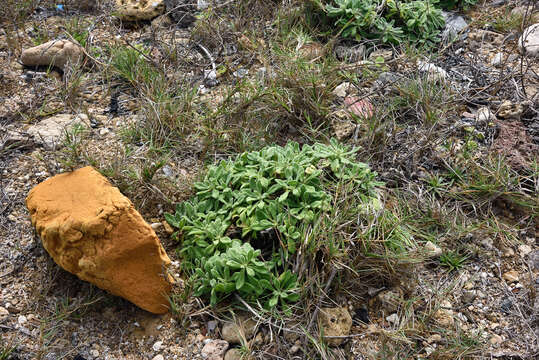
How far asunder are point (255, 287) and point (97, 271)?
28.7 inches

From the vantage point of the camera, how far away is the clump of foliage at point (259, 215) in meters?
2.50

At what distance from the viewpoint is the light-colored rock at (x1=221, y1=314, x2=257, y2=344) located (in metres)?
2.48

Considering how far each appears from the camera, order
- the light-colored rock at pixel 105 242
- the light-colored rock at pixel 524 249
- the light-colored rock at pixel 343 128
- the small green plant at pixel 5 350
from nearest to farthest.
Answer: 1. the small green plant at pixel 5 350
2. the light-colored rock at pixel 105 242
3. the light-colored rock at pixel 524 249
4. the light-colored rock at pixel 343 128

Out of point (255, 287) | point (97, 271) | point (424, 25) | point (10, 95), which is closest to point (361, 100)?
point (424, 25)

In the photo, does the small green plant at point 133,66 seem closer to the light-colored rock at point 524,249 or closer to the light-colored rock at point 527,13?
the light-colored rock at point 524,249

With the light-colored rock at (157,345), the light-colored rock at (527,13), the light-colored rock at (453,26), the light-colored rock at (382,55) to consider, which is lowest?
the light-colored rock at (157,345)

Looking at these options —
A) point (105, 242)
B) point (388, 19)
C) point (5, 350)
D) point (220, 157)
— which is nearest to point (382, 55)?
point (388, 19)

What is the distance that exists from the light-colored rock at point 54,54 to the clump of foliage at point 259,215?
1707 mm

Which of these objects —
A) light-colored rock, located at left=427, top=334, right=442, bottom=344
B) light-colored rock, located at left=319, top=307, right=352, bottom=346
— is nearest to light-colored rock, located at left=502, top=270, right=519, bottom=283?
light-colored rock, located at left=427, top=334, right=442, bottom=344

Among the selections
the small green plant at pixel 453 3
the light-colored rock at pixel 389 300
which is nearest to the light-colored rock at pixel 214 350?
the light-colored rock at pixel 389 300

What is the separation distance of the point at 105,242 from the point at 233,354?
780 millimetres

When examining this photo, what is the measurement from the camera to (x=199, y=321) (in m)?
2.60

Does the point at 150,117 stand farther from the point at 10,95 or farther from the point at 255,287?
the point at 255,287

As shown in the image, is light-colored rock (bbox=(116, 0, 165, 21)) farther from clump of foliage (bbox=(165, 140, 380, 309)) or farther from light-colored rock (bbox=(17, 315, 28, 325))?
light-colored rock (bbox=(17, 315, 28, 325))
